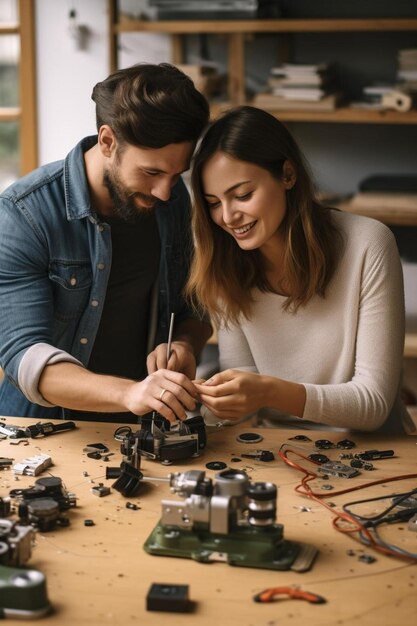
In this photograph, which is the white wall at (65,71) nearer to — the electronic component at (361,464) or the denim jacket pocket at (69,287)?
the denim jacket pocket at (69,287)

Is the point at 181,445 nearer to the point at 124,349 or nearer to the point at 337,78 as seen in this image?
the point at 124,349

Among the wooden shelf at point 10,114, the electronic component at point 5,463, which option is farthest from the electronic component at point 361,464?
the wooden shelf at point 10,114

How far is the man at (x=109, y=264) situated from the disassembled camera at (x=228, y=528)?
0.39m

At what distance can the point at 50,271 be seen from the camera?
2.20 m

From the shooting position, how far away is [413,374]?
420 centimetres

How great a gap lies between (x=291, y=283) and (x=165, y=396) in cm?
54

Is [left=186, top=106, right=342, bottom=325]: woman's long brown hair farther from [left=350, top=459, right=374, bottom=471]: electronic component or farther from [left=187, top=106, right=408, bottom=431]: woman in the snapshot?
[left=350, top=459, right=374, bottom=471]: electronic component

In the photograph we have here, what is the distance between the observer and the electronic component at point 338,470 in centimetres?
181

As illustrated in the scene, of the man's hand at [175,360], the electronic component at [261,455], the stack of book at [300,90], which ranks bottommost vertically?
the electronic component at [261,455]

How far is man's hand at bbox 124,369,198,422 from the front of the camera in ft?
6.11

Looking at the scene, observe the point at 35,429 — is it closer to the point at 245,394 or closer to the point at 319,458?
the point at 245,394

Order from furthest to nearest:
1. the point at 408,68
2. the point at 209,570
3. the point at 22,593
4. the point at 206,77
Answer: the point at 206,77 → the point at 408,68 → the point at 209,570 → the point at 22,593

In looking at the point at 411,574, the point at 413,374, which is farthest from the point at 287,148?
the point at 413,374

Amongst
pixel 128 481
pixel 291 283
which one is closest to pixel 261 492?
pixel 128 481
